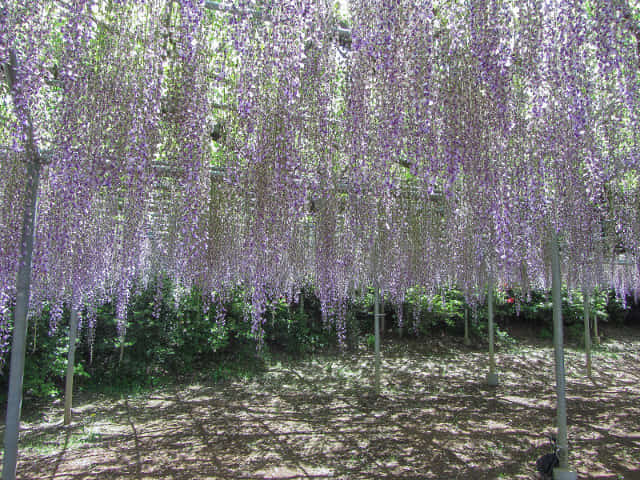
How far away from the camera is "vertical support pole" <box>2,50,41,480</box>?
2984mm

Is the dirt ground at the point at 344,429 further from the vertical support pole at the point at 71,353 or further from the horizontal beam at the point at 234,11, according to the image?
the horizontal beam at the point at 234,11

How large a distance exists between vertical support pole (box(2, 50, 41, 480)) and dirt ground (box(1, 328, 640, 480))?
911 mm

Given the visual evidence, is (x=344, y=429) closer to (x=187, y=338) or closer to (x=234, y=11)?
(x=234, y=11)

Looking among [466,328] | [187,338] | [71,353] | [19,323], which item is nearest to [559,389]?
[19,323]

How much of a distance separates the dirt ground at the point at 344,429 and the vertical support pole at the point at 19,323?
0.91m

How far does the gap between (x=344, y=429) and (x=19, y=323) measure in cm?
345

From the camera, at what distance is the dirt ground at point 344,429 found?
386cm

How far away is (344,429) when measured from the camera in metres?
4.93

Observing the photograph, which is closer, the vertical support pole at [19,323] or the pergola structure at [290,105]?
the vertical support pole at [19,323]

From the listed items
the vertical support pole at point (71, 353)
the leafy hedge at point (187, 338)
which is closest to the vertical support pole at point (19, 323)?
the vertical support pole at point (71, 353)

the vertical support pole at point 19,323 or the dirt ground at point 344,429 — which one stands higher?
the vertical support pole at point 19,323

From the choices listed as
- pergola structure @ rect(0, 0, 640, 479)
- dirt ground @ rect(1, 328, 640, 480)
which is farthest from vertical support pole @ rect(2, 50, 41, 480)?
dirt ground @ rect(1, 328, 640, 480)

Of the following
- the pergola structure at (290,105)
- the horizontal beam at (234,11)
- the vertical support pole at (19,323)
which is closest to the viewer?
the vertical support pole at (19,323)

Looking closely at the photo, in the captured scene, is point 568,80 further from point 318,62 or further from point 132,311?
point 132,311
